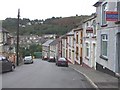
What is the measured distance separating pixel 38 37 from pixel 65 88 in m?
132

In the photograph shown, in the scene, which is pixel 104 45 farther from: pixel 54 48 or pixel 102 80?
pixel 54 48

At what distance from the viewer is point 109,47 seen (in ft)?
70.5

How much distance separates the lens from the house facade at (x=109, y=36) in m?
18.3

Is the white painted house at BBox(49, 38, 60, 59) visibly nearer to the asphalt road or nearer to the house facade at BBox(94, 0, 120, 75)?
the house facade at BBox(94, 0, 120, 75)

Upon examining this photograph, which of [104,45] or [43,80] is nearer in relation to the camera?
[43,80]

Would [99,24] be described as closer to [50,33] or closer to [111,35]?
[111,35]

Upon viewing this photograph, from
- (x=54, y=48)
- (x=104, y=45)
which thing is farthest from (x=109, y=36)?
(x=54, y=48)

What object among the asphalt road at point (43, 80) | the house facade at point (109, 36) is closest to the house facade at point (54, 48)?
the house facade at point (109, 36)

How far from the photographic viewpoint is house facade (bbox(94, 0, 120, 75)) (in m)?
18.3

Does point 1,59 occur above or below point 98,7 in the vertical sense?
below

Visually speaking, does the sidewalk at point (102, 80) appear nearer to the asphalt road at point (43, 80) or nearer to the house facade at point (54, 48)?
the asphalt road at point (43, 80)

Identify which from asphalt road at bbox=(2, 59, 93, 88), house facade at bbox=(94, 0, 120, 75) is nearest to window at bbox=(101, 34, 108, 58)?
house facade at bbox=(94, 0, 120, 75)

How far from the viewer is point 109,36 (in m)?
21.5

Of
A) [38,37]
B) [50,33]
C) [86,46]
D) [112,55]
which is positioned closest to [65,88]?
[112,55]
